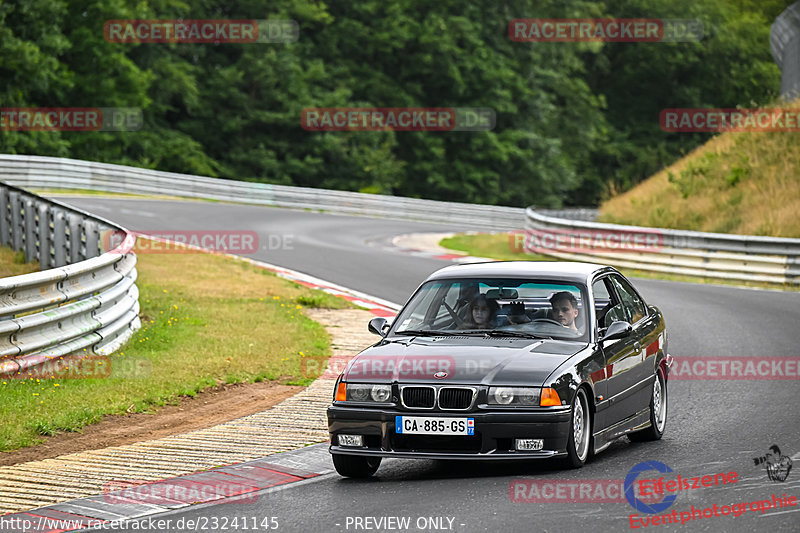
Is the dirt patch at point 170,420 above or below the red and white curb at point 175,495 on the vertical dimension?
below

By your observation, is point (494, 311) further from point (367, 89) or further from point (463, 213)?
point (367, 89)

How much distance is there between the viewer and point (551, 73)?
64.2 meters

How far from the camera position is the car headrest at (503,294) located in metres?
8.99

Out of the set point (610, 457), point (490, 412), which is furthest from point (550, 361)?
point (610, 457)

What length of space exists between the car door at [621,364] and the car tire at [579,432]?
0.43 meters

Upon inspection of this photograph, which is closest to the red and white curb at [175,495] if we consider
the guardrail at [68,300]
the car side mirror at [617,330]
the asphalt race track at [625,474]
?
the asphalt race track at [625,474]

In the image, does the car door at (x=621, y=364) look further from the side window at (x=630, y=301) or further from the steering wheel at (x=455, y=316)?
the steering wheel at (x=455, y=316)

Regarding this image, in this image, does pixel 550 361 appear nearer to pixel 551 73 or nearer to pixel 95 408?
pixel 95 408

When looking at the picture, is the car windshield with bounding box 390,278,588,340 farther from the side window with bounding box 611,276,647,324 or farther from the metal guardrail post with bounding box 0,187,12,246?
the metal guardrail post with bounding box 0,187,12,246

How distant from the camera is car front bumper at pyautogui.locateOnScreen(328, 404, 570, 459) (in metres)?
7.61

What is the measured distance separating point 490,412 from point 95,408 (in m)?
3.99

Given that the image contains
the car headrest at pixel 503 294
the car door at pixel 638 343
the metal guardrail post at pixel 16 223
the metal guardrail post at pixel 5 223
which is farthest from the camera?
the metal guardrail post at pixel 5 223

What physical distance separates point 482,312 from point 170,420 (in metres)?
3.03

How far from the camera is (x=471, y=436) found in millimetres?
7652
